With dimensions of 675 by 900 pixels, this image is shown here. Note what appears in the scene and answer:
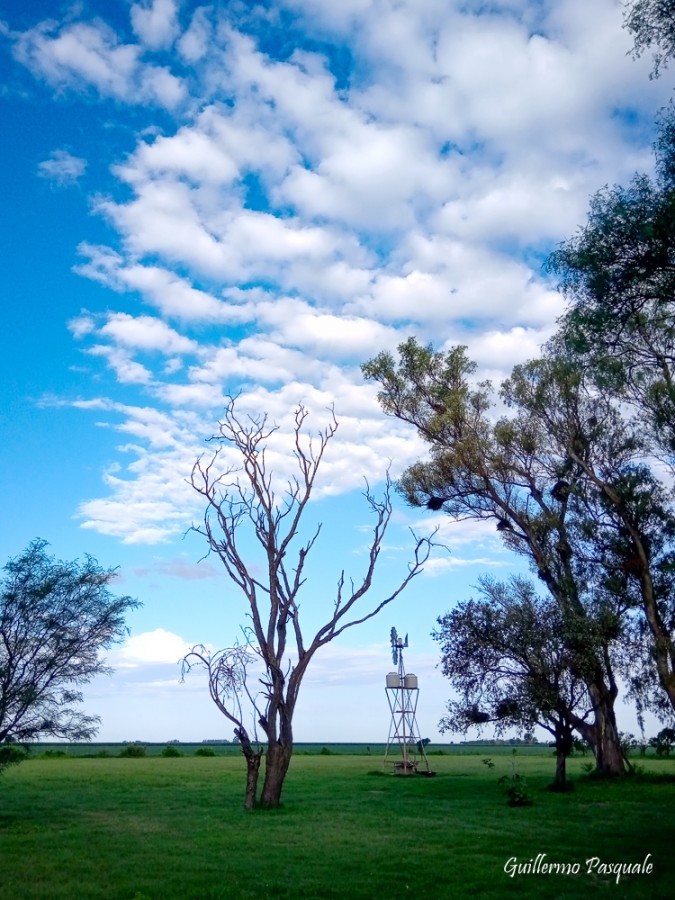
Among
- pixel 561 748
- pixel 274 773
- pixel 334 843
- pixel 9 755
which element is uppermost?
pixel 9 755

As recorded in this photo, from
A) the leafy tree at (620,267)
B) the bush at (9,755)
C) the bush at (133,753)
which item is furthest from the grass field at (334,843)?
the bush at (133,753)

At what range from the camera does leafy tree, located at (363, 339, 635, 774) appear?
32812 mm

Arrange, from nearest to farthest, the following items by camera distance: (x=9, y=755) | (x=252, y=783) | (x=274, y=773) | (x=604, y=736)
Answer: (x=9, y=755), (x=252, y=783), (x=274, y=773), (x=604, y=736)

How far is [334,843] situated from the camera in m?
17.1

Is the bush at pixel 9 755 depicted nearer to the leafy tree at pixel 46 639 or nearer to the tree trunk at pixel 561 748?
the leafy tree at pixel 46 639

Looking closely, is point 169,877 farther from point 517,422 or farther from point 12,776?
point 12,776

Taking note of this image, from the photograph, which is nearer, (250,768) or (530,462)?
(250,768)

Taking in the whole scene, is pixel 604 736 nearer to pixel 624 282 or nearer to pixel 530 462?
pixel 530 462

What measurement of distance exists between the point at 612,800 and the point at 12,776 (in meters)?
31.2

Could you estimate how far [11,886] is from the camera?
13.0 meters

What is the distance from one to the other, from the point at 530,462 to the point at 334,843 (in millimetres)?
20676

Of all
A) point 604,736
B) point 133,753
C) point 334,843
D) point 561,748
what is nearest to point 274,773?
point 334,843

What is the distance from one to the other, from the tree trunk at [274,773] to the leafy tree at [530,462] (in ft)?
40.6

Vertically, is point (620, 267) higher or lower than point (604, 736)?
higher
